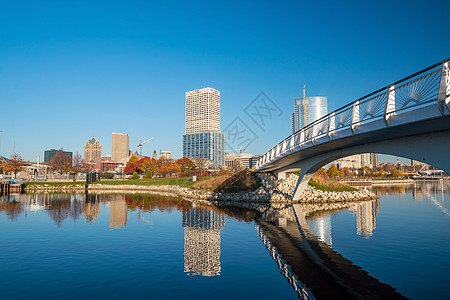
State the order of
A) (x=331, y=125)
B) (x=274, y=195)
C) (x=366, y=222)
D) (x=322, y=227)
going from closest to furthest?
(x=331, y=125) < (x=322, y=227) < (x=366, y=222) < (x=274, y=195)

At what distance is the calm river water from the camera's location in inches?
402

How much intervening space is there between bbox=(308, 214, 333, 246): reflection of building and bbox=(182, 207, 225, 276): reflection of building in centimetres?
657

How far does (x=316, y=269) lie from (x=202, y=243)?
709 centimetres

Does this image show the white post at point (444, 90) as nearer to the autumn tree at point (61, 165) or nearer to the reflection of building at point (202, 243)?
the reflection of building at point (202, 243)

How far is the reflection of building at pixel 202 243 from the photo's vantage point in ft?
41.6

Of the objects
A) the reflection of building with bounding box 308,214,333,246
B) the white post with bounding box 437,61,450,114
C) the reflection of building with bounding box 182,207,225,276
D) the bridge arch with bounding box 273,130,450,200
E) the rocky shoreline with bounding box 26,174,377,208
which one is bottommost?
the reflection of building with bounding box 182,207,225,276

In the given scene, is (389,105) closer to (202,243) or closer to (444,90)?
(444,90)

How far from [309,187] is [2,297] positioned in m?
37.2

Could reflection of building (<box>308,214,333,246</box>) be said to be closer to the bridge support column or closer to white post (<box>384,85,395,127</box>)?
the bridge support column

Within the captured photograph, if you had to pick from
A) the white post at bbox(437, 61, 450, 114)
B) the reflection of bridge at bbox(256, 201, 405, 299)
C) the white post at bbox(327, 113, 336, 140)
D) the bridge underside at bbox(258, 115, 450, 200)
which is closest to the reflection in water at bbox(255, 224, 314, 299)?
the reflection of bridge at bbox(256, 201, 405, 299)

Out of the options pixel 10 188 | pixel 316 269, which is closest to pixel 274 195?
Result: pixel 316 269

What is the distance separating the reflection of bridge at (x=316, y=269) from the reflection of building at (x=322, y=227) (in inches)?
10.9

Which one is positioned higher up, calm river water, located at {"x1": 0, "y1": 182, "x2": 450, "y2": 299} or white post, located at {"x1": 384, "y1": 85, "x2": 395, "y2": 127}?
white post, located at {"x1": 384, "y1": 85, "x2": 395, "y2": 127}

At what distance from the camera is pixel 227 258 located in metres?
14.2
